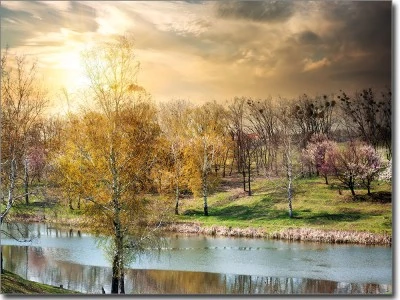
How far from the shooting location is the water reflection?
9.23 m

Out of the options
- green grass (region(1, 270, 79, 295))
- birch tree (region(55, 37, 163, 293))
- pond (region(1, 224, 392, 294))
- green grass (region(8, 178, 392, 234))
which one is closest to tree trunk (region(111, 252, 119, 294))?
birch tree (region(55, 37, 163, 293))

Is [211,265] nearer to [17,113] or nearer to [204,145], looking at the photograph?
[204,145]

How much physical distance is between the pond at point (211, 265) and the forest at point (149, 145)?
1.48 feet

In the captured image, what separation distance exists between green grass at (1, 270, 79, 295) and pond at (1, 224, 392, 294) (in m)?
0.27

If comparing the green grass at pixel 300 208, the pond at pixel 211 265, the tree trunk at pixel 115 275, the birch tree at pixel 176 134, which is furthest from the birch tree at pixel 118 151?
the green grass at pixel 300 208

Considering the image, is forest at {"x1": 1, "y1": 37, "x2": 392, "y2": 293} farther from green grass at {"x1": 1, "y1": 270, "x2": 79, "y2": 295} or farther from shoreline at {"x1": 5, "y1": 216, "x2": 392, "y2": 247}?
green grass at {"x1": 1, "y1": 270, "x2": 79, "y2": 295}

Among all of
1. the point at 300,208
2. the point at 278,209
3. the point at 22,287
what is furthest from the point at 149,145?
the point at 22,287

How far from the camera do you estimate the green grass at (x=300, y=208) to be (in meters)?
9.76

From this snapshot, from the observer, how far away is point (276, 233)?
10.2 meters

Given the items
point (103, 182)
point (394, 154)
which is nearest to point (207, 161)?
point (103, 182)

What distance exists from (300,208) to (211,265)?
1.89m

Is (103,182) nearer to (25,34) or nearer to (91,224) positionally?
(91,224)

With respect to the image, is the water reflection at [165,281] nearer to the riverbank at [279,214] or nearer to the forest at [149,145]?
the forest at [149,145]

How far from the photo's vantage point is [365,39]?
9.70m
